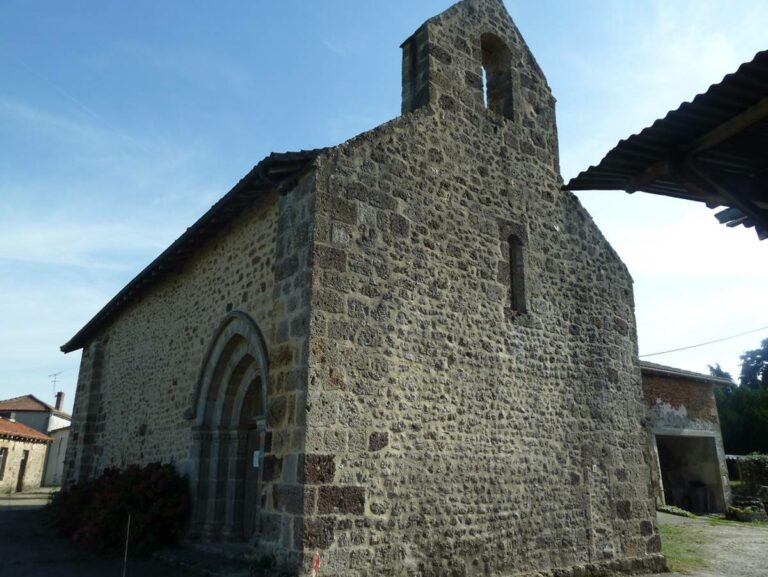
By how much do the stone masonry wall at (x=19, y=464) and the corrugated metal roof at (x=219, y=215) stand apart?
18.4 m

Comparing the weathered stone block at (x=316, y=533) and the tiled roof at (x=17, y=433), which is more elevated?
the tiled roof at (x=17, y=433)

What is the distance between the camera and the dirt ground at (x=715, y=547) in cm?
882

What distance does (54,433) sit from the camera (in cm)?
3906

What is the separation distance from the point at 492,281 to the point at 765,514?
42.4 feet

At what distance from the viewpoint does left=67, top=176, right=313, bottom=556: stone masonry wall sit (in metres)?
6.29

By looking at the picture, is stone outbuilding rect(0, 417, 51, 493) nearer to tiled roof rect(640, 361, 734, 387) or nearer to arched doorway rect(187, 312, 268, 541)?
Result: arched doorway rect(187, 312, 268, 541)

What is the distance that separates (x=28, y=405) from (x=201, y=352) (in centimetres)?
3800

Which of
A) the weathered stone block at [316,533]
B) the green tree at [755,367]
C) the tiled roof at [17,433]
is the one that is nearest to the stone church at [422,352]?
the weathered stone block at [316,533]

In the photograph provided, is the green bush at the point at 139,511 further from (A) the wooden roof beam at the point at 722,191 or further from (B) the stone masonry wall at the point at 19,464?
(B) the stone masonry wall at the point at 19,464

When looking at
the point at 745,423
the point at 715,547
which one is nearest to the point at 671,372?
the point at 715,547

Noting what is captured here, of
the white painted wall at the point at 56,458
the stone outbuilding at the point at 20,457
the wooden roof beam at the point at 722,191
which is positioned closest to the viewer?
the wooden roof beam at the point at 722,191

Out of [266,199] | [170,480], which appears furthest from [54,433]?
[266,199]

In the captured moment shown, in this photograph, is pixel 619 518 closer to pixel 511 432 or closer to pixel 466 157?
pixel 511 432

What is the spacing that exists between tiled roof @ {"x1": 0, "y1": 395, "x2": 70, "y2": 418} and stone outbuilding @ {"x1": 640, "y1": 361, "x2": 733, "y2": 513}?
126 feet
